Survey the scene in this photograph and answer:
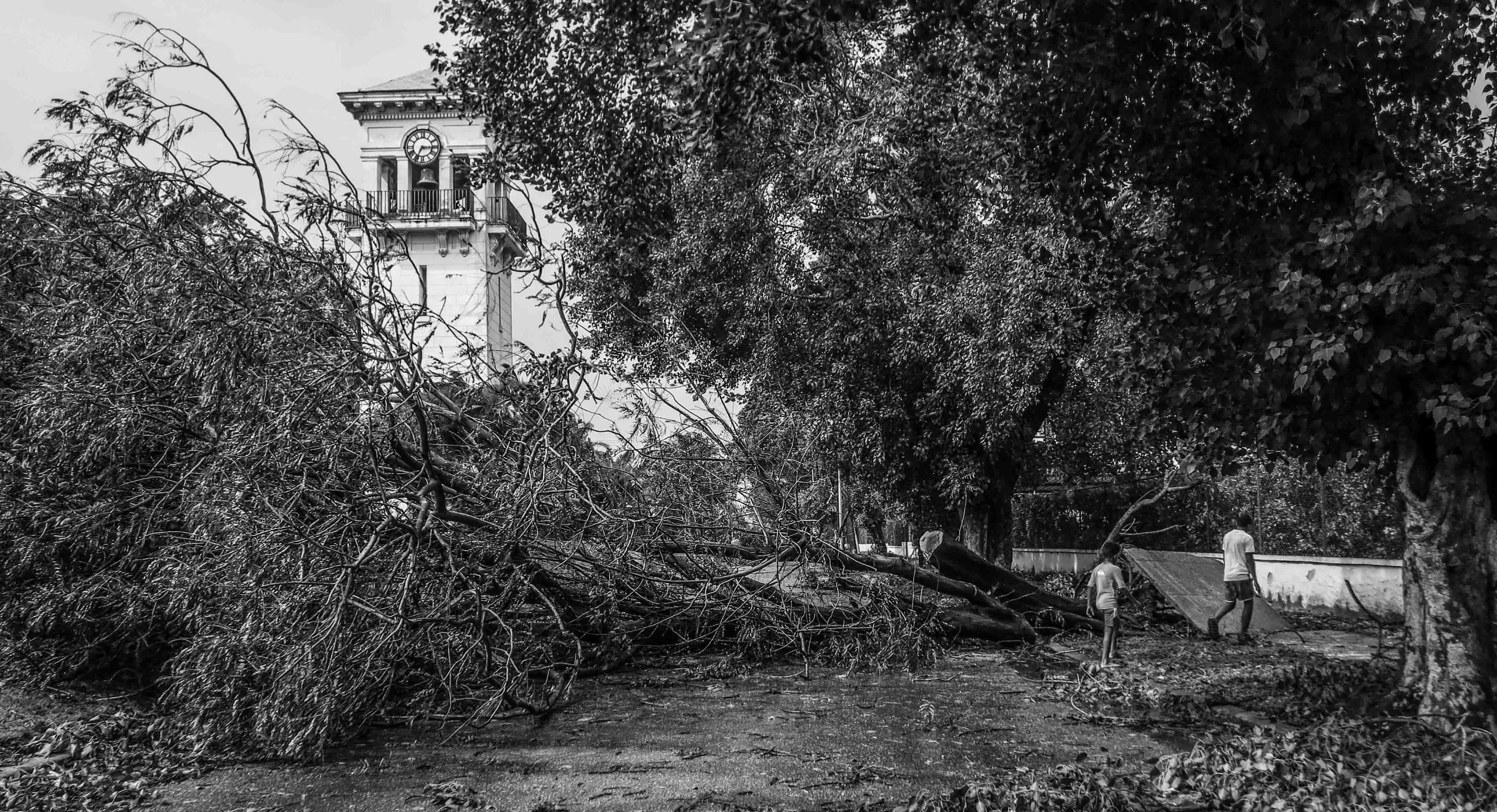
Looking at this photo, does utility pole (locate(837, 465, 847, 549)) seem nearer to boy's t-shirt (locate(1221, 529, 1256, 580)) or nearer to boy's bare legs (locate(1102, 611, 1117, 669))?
boy's bare legs (locate(1102, 611, 1117, 669))

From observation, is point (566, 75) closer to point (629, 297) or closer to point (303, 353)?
point (303, 353)

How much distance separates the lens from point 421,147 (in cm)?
3566

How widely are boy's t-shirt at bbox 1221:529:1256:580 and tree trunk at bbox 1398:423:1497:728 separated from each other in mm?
5888

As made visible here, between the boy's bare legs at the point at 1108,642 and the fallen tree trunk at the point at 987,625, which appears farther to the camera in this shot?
the fallen tree trunk at the point at 987,625

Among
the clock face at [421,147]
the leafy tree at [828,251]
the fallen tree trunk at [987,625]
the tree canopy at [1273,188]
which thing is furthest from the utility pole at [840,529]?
the clock face at [421,147]

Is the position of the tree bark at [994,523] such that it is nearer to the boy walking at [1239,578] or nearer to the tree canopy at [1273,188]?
the boy walking at [1239,578]

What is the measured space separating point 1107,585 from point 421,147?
29.5 meters

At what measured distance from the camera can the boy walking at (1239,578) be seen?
1355cm

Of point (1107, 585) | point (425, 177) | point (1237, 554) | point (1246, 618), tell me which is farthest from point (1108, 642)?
point (425, 177)

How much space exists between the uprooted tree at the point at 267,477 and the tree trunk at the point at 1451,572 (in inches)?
243

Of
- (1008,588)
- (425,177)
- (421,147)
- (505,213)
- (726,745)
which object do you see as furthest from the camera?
(505,213)

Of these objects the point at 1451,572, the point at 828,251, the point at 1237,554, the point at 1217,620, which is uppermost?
the point at 828,251

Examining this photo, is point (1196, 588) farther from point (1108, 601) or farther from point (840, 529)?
point (840, 529)

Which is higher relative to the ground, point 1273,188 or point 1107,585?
point 1273,188
